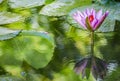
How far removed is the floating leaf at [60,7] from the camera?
5.80ft

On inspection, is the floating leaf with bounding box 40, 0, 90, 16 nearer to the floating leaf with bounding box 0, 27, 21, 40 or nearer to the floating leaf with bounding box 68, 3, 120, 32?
the floating leaf with bounding box 68, 3, 120, 32

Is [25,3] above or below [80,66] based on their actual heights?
above

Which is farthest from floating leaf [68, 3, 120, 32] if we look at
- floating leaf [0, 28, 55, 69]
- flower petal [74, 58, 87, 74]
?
flower petal [74, 58, 87, 74]

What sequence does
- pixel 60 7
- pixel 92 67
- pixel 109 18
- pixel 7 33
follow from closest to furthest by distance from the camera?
pixel 92 67, pixel 7 33, pixel 109 18, pixel 60 7

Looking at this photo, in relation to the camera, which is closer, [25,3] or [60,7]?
[60,7]

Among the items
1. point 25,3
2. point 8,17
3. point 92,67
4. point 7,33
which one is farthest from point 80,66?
point 25,3

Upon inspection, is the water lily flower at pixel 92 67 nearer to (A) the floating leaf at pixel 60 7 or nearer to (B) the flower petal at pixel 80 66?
(B) the flower petal at pixel 80 66

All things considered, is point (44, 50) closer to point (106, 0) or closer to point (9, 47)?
point (9, 47)

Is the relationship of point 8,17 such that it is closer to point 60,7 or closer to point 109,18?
point 60,7

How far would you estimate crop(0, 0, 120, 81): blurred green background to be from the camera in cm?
120

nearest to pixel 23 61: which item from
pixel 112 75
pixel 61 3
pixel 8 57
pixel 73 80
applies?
pixel 8 57

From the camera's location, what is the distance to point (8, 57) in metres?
1.34

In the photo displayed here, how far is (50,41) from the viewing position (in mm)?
1412

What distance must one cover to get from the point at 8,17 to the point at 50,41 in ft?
1.42
